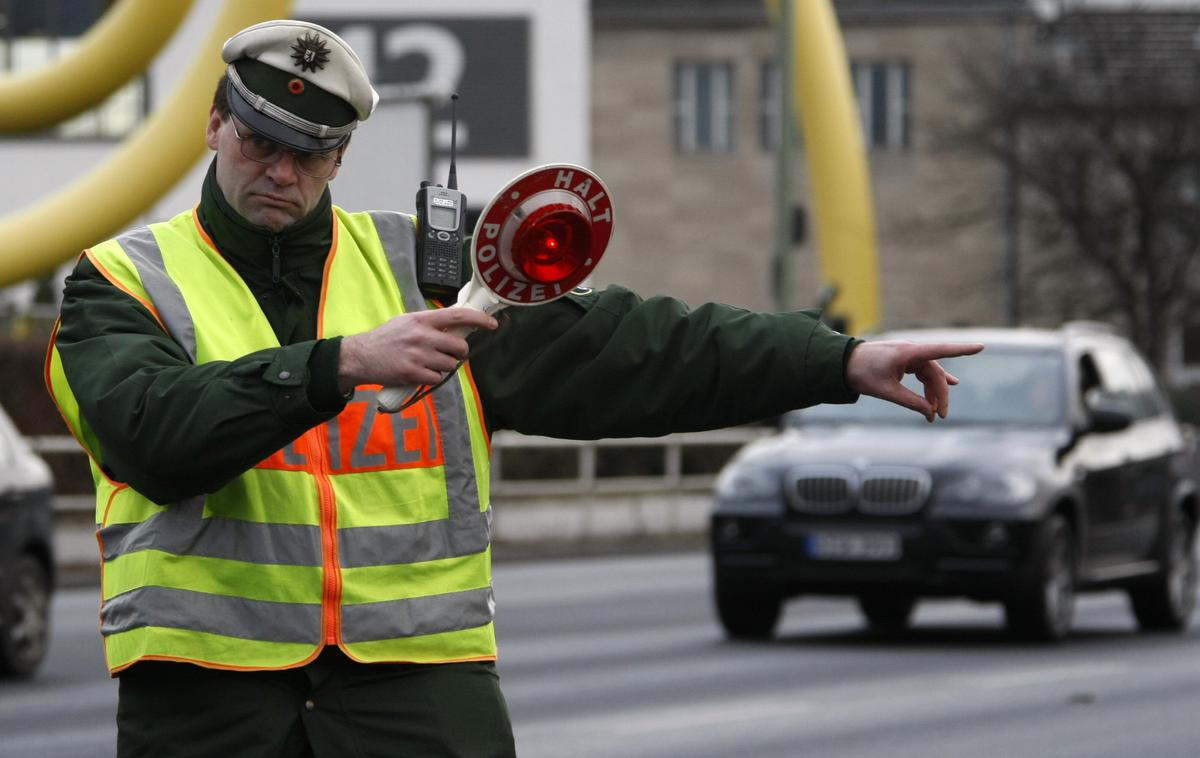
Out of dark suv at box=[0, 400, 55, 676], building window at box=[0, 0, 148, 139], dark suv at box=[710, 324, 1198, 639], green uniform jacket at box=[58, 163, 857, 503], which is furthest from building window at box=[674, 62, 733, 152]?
green uniform jacket at box=[58, 163, 857, 503]

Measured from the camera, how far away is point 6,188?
51.1 metres

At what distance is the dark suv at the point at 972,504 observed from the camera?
13.8 m

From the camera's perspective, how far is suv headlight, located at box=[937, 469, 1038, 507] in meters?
13.8

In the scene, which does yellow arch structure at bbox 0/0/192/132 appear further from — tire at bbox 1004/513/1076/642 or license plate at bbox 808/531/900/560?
tire at bbox 1004/513/1076/642

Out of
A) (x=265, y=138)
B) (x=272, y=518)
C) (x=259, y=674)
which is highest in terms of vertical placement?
(x=265, y=138)

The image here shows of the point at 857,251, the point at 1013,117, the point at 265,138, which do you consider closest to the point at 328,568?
the point at 265,138

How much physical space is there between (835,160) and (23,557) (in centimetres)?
1799

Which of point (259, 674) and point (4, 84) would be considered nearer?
point (259, 674)

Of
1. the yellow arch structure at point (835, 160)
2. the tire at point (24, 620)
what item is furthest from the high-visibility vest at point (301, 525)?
the yellow arch structure at point (835, 160)

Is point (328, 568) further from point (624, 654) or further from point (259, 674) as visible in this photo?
point (624, 654)

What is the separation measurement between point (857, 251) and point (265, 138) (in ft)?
86.9

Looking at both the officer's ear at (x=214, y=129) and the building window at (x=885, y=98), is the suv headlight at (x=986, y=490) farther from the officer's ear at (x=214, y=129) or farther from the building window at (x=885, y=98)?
the building window at (x=885, y=98)

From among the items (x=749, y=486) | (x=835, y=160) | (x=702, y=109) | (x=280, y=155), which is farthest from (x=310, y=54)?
(x=702, y=109)

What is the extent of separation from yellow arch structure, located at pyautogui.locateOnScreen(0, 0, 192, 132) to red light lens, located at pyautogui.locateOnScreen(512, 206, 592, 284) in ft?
66.8
